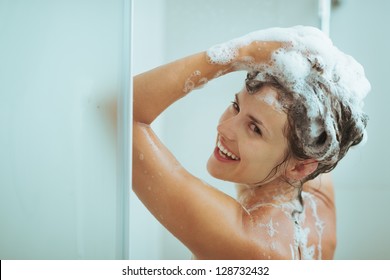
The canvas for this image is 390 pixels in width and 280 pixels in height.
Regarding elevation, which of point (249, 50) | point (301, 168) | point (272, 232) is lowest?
point (272, 232)

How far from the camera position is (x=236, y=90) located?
121 cm

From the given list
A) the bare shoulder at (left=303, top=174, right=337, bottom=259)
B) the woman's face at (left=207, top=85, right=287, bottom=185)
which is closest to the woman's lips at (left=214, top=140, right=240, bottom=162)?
the woman's face at (left=207, top=85, right=287, bottom=185)

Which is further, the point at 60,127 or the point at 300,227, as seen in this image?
the point at 300,227

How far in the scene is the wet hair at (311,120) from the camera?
117 centimetres

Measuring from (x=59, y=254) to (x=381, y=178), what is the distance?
2.87 feet

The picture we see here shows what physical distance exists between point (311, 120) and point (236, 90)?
0.65 feet

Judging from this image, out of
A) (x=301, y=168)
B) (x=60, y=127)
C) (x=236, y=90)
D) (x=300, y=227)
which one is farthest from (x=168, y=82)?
(x=300, y=227)

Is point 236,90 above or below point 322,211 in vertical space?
above

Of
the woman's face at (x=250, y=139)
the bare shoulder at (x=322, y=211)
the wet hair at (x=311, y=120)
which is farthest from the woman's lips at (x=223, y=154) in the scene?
the bare shoulder at (x=322, y=211)

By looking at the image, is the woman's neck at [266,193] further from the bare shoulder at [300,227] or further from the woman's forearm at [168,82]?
the woman's forearm at [168,82]

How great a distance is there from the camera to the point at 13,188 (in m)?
1.10

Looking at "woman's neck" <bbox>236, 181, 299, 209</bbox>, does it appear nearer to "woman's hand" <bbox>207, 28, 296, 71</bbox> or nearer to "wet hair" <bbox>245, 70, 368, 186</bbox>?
"wet hair" <bbox>245, 70, 368, 186</bbox>

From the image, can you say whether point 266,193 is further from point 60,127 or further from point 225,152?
point 60,127
